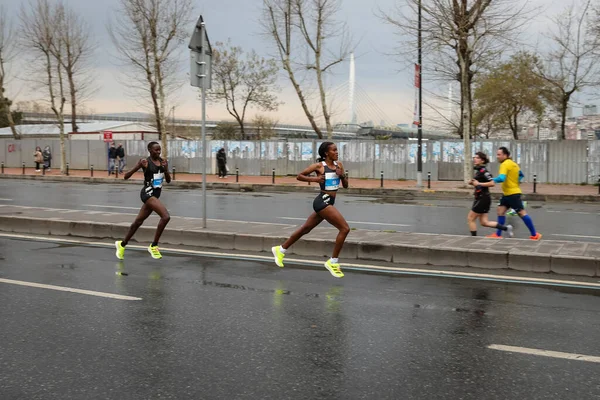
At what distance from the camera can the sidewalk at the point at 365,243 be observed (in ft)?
26.7

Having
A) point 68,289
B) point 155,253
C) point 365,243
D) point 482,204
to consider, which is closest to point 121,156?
point 155,253

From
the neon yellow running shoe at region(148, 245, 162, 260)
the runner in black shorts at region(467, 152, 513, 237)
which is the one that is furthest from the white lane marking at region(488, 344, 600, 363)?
the runner in black shorts at region(467, 152, 513, 237)

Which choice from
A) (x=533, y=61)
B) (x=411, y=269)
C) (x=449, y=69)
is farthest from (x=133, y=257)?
(x=533, y=61)

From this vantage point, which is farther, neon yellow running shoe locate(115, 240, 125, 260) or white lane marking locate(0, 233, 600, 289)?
neon yellow running shoe locate(115, 240, 125, 260)

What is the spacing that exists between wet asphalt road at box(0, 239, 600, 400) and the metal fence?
23.8 meters

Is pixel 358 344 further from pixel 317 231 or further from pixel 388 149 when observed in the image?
pixel 388 149

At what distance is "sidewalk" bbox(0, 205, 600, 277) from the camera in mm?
8148

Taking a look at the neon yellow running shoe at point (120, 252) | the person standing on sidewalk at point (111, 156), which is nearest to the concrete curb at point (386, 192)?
the person standing on sidewalk at point (111, 156)

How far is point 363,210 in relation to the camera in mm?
17547

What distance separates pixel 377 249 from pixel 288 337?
13.1ft

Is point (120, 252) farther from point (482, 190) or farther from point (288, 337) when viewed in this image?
point (482, 190)

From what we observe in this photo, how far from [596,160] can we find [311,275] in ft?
79.6

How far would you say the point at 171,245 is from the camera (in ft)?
34.3

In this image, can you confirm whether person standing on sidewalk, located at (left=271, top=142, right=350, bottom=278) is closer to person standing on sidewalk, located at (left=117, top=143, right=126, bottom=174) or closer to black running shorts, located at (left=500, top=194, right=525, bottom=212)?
black running shorts, located at (left=500, top=194, right=525, bottom=212)
